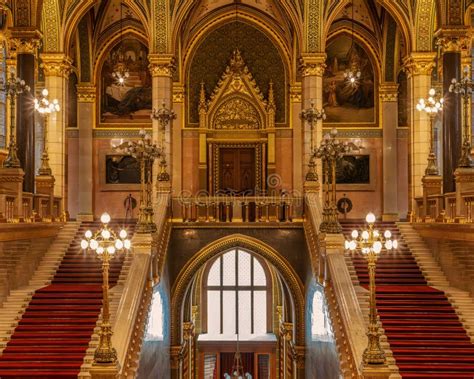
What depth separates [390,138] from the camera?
83.9ft

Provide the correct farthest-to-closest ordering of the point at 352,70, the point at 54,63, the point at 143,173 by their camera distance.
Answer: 1. the point at 352,70
2. the point at 54,63
3. the point at 143,173

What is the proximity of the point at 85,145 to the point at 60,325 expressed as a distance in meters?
12.3

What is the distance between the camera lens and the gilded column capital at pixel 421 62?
20.3m

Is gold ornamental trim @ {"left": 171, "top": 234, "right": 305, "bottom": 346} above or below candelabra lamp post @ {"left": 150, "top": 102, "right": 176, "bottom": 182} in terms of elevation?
below

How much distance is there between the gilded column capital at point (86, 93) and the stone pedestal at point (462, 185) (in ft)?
49.1

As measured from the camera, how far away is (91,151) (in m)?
25.7

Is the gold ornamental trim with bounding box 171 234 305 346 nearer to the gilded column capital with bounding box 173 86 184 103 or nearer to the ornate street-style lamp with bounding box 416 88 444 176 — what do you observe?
the ornate street-style lamp with bounding box 416 88 444 176

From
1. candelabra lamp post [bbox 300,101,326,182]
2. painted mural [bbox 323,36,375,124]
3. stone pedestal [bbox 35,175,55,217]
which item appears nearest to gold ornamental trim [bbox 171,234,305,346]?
candelabra lamp post [bbox 300,101,326,182]

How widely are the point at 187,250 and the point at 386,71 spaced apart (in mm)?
11550

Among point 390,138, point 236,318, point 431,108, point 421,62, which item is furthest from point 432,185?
point 236,318

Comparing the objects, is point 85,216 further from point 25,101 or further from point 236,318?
point 25,101

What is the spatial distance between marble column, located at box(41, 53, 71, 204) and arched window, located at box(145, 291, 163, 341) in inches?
214

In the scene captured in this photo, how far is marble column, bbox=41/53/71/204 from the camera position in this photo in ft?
67.3

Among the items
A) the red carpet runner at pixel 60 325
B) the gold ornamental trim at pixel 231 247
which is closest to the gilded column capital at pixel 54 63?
the red carpet runner at pixel 60 325
